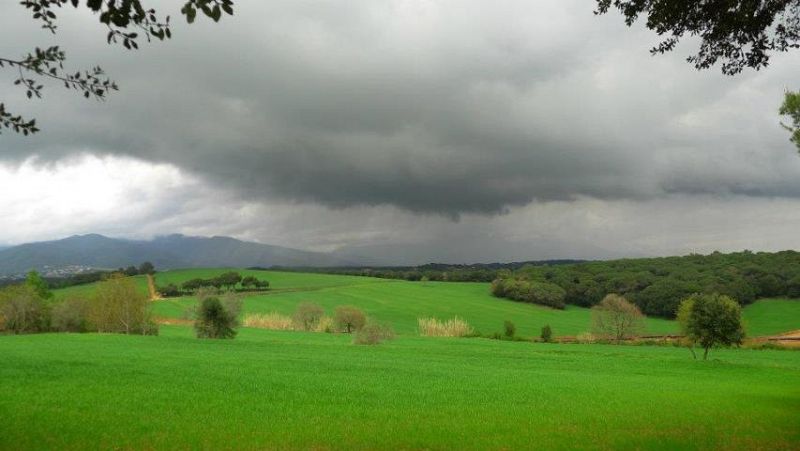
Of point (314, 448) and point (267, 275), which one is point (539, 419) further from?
point (267, 275)

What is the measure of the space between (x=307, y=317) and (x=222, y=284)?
50.1m

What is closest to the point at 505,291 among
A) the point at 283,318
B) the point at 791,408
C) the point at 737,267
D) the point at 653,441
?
the point at 737,267

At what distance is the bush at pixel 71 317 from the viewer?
236ft

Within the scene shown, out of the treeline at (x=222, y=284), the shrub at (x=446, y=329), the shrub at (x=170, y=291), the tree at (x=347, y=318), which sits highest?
the treeline at (x=222, y=284)

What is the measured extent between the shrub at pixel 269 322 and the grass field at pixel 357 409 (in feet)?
206

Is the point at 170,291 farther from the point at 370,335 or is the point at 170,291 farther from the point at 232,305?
the point at 370,335

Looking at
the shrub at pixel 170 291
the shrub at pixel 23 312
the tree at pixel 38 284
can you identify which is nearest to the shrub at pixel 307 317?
the shrub at pixel 23 312

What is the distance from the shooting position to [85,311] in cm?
7225

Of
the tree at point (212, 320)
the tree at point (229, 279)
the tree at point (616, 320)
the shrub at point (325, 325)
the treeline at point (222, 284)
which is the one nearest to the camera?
the tree at point (212, 320)

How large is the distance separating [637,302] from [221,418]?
11568 cm

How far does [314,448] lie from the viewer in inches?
443

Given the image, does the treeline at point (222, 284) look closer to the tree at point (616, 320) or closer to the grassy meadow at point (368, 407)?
the tree at point (616, 320)

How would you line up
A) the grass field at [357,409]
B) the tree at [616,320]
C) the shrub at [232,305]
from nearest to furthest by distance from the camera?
1. the grass field at [357,409]
2. the shrub at [232,305]
3. the tree at [616,320]

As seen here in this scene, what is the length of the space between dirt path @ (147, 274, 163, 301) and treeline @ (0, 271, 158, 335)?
130ft
